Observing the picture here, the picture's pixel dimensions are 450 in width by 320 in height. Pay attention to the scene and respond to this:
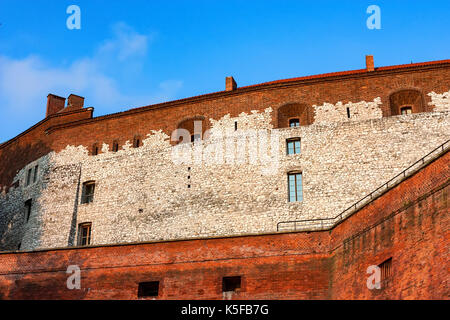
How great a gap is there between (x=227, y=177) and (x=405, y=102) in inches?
331

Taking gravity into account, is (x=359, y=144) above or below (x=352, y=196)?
above

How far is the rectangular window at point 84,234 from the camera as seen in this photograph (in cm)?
2825

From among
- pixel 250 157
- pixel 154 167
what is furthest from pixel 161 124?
pixel 250 157

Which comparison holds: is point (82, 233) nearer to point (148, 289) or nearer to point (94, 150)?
point (94, 150)

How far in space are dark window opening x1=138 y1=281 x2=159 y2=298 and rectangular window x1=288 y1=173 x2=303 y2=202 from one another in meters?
8.00

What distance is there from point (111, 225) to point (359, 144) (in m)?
11.7

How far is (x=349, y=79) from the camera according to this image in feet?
87.3

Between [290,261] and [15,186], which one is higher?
[15,186]

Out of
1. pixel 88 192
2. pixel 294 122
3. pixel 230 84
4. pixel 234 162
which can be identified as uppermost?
pixel 230 84

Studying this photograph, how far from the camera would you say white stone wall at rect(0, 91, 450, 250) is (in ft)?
80.9

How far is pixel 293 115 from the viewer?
27.5 metres

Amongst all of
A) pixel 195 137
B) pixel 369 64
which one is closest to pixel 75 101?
pixel 195 137

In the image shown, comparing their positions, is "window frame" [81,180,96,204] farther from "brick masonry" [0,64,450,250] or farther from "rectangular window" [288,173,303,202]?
"rectangular window" [288,173,303,202]
